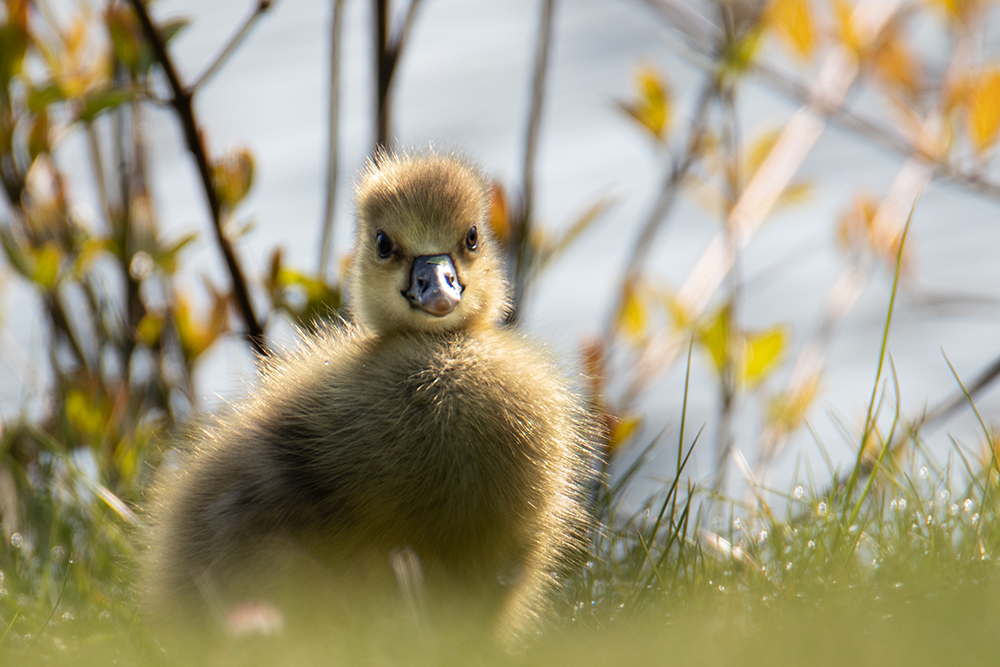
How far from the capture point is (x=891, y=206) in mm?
3188

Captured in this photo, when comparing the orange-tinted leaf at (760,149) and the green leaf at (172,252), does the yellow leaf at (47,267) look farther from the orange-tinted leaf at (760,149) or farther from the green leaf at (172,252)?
the orange-tinted leaf at (760,149)

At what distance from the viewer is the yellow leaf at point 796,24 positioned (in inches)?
114

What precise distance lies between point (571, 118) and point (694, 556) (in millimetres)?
4542

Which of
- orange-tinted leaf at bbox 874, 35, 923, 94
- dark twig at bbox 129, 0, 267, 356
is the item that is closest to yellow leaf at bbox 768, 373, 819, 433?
orange-tinted leaf at bbox 874, 35, 923, 94

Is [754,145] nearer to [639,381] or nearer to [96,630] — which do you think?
[639,381]

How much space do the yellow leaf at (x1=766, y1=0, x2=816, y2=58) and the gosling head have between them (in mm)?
1241

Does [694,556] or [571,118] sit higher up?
[571,118]

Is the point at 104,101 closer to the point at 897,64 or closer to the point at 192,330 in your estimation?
the point at 192,330

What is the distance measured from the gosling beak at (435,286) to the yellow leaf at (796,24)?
1.44 m

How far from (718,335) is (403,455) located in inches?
47.1

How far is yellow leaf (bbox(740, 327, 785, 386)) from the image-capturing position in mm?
2795

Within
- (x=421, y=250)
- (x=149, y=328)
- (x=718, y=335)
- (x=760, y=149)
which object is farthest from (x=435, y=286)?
(x=760, y=149)

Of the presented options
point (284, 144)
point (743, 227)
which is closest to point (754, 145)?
point (743, 227)

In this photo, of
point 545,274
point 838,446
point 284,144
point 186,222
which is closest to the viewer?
point 545,274
